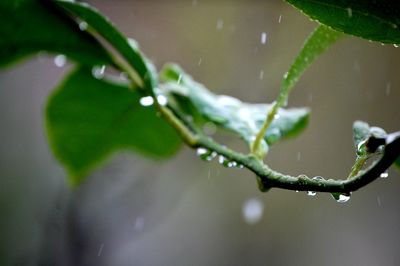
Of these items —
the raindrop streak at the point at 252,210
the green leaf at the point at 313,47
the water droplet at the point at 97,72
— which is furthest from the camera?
the raindrop streak at the point at 252,210

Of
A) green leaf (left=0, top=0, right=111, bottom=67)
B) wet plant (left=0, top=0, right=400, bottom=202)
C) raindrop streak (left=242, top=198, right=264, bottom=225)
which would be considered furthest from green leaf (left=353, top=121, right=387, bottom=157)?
raindrop streak (left=242, top=198, right=264, bottom=225)

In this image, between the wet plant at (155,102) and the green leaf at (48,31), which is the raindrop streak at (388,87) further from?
the green leaf at (48,31)

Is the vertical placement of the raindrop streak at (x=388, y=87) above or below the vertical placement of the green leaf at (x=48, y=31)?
below

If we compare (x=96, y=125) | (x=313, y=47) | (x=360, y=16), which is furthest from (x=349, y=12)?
(x=96, y=125)

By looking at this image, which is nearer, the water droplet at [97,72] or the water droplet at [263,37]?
the water droplet at [97,72]

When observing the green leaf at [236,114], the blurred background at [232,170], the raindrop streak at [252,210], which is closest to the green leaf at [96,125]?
the green leaf at [236,114]

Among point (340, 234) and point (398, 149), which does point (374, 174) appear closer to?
point (398, 149)
